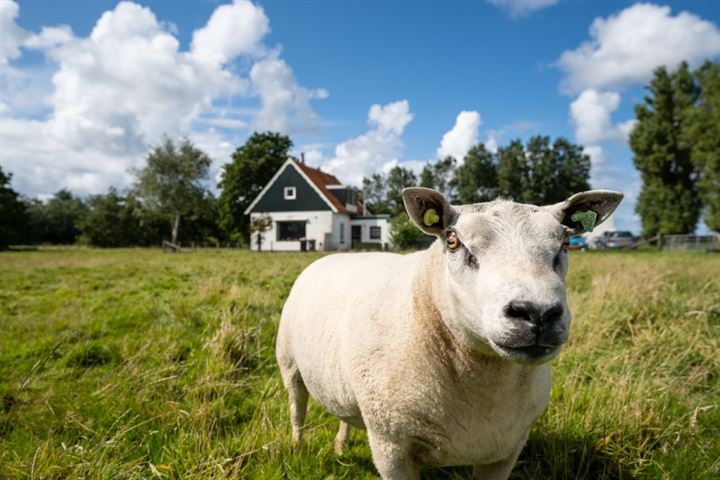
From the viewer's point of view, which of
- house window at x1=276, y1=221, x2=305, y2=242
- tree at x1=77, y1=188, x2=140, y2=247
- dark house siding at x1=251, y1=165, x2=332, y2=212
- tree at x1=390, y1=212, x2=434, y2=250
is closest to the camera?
tree at x1=390, y1=212, x2=434, y2=250

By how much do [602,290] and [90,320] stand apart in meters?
8.55

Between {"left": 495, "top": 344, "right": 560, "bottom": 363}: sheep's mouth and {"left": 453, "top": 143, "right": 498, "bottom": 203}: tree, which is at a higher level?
{"left": 453, "top": 143, "right": 498, "bottom": 203}: tree

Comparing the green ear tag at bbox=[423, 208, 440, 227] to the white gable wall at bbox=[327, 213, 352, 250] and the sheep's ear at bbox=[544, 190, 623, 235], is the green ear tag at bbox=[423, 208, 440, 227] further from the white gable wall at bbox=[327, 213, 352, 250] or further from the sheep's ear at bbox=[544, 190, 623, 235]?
the white gable wall at bbox=[327, 213, 352, 250]

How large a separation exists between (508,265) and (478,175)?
59442 millimetres

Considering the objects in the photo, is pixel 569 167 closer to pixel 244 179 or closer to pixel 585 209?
pixel 244 179

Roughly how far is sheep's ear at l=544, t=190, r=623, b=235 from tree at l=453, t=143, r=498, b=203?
56.8 m

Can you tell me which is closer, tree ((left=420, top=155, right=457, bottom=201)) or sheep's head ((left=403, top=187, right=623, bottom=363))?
sheep's head ((left=403, top=187, right=623, bottom=363))

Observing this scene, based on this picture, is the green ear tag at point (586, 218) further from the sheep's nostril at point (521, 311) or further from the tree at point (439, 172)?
the tree at point (439, 172)

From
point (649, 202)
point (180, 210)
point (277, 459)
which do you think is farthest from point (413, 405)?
point (180, 210)

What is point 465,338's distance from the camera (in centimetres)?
228

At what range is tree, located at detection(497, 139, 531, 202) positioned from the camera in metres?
55.5

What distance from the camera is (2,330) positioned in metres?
6.48

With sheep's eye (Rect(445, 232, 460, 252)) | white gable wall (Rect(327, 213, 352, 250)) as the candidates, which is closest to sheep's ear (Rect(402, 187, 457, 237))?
sheep's eye (Rect(445, 232, 460, 252))

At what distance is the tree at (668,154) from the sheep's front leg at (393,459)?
43.9 m
